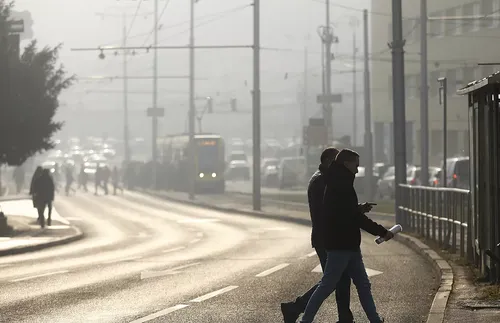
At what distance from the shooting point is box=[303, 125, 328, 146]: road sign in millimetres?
47225

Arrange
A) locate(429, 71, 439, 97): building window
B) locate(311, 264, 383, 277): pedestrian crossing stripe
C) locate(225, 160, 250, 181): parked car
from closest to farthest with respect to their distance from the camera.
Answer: locate(311, 264, 383, 277): pedestrian crossing stripe, locate(429, 71, 439, 97): building window, locate(225, 160, 250, 181): parked car

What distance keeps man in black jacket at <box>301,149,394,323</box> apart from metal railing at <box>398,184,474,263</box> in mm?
6783

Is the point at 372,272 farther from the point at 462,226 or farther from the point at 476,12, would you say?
the point at 476,12

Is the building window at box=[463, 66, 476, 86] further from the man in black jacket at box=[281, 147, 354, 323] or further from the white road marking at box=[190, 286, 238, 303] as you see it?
the man in black jacket at box=[281, 147, 354, 323]

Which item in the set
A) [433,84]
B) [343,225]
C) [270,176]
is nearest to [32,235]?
[343,225]

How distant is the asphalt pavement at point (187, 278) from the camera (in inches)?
541

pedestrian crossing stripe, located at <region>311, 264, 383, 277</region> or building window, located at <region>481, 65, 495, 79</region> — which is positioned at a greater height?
building window, located at <region>481, 65, 495, 79</region>

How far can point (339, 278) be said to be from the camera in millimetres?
11219

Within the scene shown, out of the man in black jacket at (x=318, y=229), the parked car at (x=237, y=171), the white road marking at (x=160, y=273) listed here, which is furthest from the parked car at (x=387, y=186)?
the parked car at (x=237, y=171)

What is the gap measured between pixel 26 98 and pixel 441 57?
4426 cm

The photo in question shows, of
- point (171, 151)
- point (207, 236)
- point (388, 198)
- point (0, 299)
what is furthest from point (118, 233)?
point (171, 151)

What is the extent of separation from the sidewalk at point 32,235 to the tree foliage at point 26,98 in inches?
86.9

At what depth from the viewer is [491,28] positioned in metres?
70.7

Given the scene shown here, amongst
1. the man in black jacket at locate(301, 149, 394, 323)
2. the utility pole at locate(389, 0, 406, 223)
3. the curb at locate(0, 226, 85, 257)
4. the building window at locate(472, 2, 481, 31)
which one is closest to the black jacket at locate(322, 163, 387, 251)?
the man in black jacket at locate(301, 149, 394, 323)
